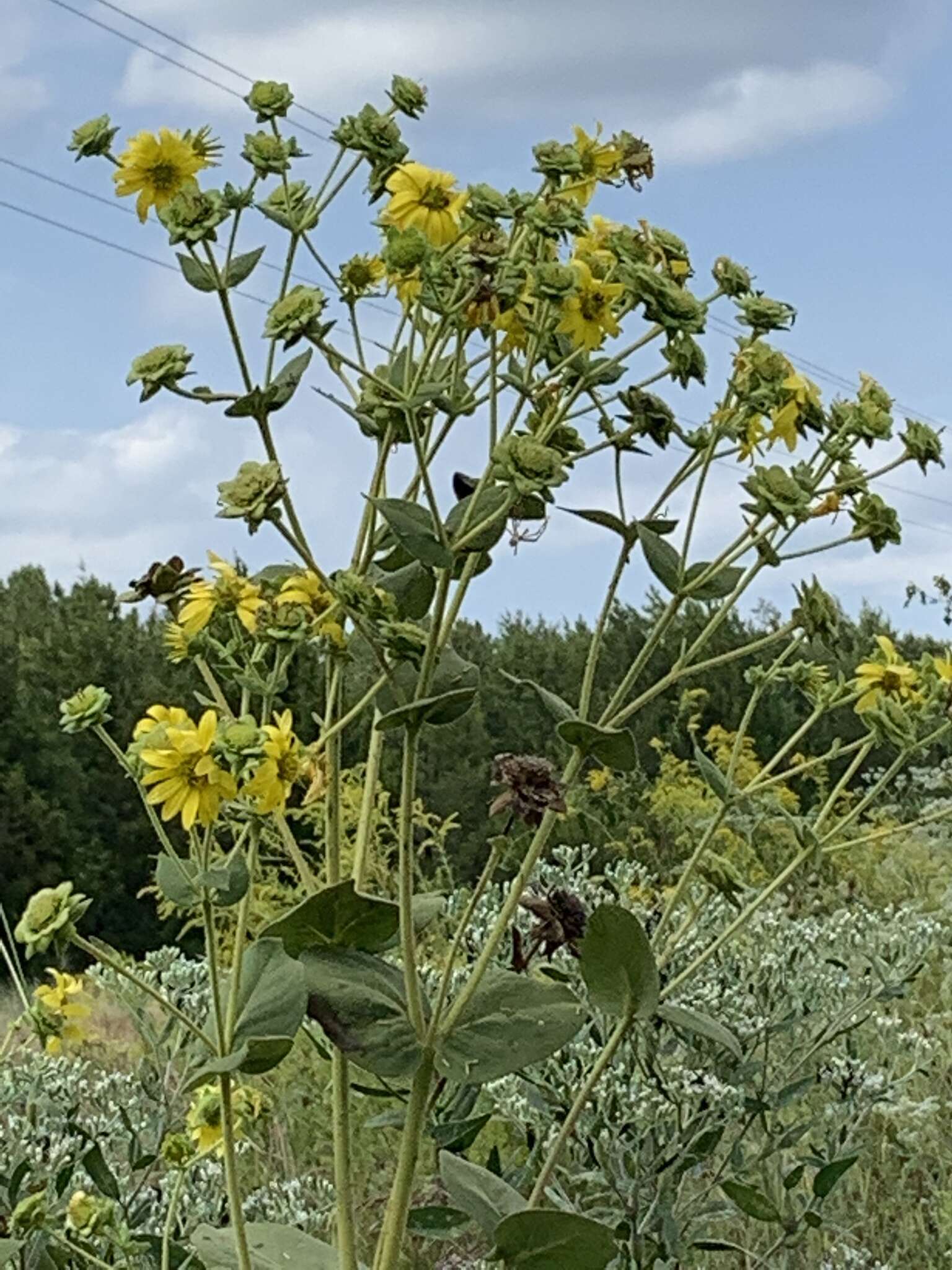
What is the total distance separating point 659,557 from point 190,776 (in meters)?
0.40

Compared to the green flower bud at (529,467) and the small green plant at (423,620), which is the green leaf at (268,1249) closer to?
the small green plant at (423,620)

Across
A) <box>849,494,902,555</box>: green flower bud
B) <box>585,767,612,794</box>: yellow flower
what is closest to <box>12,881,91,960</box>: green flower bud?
<box>849,494,902,555</box>: green flower bud

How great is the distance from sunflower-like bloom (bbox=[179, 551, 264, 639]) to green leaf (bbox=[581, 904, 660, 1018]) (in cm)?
34

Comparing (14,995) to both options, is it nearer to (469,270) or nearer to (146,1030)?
(146,1030)

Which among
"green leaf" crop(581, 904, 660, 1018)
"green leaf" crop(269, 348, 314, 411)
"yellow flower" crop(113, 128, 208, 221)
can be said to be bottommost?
"green leaf" crop(581, 904, 660, 1018)

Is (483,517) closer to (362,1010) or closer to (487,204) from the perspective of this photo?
(487,204)

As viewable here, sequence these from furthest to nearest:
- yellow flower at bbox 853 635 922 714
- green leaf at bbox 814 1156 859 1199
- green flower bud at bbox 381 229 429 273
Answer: green leaf at bbox 814 1156 859 1199
yellow flower at bbox 853 635 922 714
green flower bud at bbox 381 229 429 273

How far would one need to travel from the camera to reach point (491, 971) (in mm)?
1397

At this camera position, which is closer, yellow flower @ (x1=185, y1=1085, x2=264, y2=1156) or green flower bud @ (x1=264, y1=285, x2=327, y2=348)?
green flower bud @ (x1=264, y1=285, x2=327, y2=348)

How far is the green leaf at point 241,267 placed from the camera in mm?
1357

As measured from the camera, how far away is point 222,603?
4.31 feet

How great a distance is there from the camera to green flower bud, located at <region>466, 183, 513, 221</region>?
51.1 inches

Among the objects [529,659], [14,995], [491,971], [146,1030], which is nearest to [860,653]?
[529,659]

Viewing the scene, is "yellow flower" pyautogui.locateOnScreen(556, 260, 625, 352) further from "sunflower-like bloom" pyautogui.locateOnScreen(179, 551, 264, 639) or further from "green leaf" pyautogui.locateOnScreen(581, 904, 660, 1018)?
"green leaf" pyautogui.locateOnScreen(581, 904, 660, 1018)
